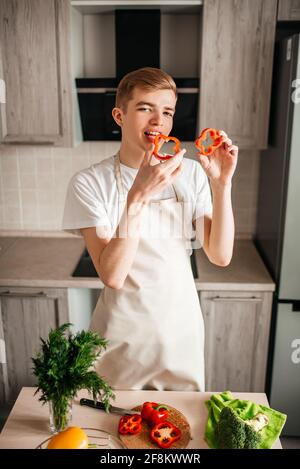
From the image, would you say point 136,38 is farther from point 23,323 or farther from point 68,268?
point 23,323

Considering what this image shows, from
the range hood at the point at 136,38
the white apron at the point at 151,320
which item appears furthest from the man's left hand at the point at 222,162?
the range hood at the point at 136,38

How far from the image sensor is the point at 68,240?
2533 mm

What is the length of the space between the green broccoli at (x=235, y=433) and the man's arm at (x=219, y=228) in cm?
40

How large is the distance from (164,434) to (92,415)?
19 cm

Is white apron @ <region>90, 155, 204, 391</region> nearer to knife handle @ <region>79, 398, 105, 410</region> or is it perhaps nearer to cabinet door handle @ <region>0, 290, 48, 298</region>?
knife handle @ <region>79, 398, 105, 410</region>

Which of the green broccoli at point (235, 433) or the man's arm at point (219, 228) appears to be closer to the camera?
the green broccoli at point (235, 433)

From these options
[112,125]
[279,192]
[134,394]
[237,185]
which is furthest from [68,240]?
[134,394]

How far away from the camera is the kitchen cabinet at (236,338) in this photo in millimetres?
2074

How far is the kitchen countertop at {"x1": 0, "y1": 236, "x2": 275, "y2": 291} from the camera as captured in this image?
2055mm

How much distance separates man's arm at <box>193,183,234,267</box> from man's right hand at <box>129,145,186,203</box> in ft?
0.48

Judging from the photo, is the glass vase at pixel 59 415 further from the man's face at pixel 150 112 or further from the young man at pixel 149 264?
the man's face at pixel 150 112
